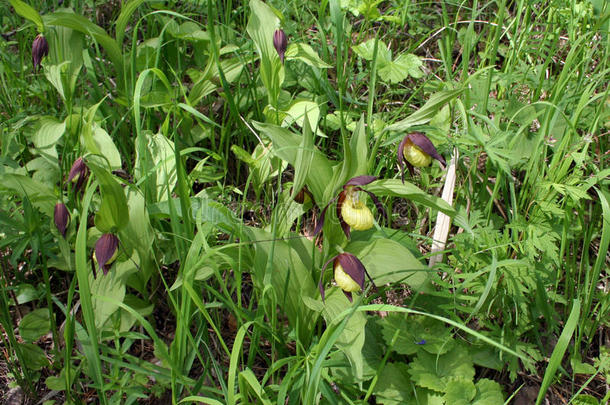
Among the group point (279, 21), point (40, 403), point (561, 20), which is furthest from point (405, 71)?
point (40, 403)

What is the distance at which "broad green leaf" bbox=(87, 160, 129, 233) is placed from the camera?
4.47ft

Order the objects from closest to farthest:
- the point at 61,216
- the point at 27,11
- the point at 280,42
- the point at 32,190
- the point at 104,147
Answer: the point at 61,216 < the point at 32,190 < the point at 104,147 < the point at 27,11 < the point at 280,42

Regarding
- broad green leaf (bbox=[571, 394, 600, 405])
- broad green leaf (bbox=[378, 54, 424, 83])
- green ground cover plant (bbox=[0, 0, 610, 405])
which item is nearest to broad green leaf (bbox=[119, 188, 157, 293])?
green ground cover plant (bbox=[0, 0, 610, 405])

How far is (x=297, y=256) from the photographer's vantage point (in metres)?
1.45

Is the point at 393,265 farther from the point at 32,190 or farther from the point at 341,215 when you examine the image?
the point at 32,190

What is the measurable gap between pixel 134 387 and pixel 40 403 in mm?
366

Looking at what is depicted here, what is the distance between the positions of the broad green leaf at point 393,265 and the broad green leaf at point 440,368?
198mm

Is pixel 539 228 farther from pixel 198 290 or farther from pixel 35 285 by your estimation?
pixel 35 285

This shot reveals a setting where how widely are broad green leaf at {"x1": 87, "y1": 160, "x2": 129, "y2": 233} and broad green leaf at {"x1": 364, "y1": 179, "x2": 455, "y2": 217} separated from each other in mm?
733

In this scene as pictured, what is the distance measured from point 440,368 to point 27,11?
198cm

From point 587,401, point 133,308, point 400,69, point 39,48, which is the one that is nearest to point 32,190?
point 133,308

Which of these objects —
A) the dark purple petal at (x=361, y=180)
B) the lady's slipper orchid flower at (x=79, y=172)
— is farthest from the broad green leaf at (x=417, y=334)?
the lady's slipper orchid flower at (x=79, y=172)

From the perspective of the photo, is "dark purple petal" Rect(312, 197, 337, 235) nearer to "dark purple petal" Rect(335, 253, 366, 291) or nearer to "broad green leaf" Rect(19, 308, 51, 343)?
"dark purple petal" Rect(335, 253, 366, 291)

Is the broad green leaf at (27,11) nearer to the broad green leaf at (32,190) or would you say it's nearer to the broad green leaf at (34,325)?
the broad green leaf at (32,190)
